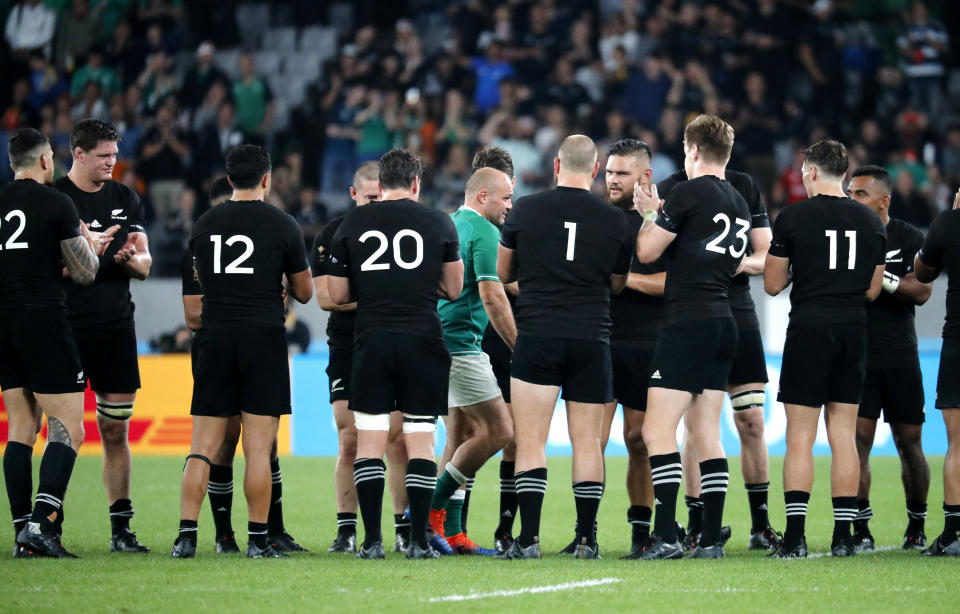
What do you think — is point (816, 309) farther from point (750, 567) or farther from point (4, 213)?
point (4, 213)

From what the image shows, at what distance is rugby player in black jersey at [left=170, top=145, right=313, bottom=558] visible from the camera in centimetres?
766

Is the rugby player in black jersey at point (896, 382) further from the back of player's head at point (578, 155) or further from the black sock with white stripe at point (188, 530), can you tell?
the black sock with white stripe at point (188, 530)

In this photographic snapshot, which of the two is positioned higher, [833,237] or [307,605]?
[833,237]

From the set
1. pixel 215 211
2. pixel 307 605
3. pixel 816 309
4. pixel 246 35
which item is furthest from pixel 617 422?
pixel 246 35

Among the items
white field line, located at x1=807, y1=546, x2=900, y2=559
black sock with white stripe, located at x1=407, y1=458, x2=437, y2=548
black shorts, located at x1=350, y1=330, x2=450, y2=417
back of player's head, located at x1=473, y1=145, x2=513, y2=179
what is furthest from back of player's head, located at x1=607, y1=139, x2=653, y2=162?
white field line, located at x1=807, y1=546, x2=900, y2=559

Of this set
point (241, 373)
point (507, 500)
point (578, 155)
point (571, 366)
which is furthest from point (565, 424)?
point (241, 373)

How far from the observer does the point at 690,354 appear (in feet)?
25.0

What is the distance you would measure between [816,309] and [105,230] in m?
4.51

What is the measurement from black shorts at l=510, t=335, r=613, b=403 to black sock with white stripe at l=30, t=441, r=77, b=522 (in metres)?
2.75

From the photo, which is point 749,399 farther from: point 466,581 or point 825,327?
point 466,581

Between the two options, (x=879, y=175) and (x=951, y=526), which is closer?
(x=951, y=526)

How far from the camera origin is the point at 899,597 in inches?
253

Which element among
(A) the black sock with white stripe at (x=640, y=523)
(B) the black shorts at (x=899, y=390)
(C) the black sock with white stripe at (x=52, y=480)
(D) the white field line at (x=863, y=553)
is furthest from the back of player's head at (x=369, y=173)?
(D) the white field line at (x=863, y=553)

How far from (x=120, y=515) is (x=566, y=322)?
10.5ft
